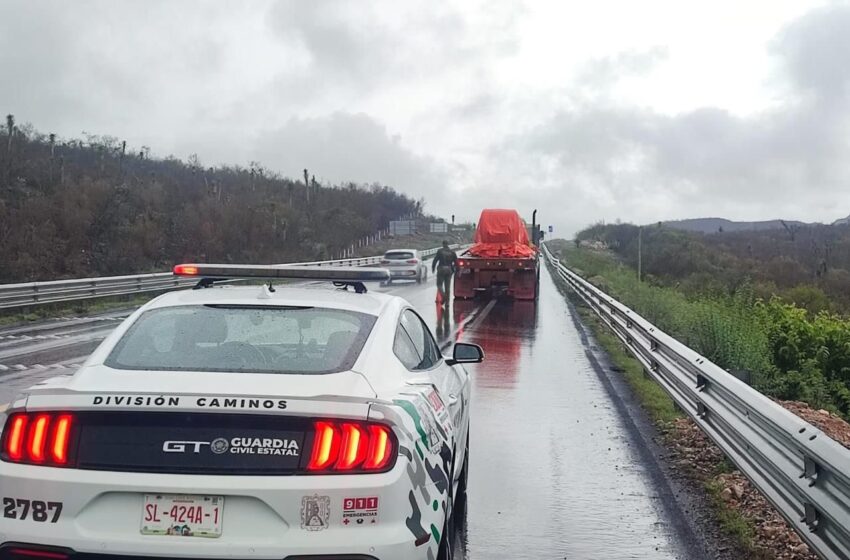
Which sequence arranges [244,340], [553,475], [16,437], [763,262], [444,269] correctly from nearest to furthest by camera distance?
[16,437] → [244,340] → [553,475] → [444,269] → [763,262]

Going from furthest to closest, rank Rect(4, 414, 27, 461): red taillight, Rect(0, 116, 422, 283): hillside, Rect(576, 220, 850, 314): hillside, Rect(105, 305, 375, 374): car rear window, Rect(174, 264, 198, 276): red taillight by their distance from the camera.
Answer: Rect(0, 116, 422, 283): hillside
Rect(576, 220, 850, 314): hillside
Rect(174, 264, 198, 276): red taillight
Rect(105, 305, 375, 374): car rear window
Rect(4, 414, 27, 461): red taillight

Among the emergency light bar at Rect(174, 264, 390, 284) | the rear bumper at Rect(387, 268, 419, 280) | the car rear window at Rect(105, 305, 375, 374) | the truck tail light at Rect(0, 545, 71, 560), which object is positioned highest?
the emergency light bar at Rect(174, 264, 390, 284)

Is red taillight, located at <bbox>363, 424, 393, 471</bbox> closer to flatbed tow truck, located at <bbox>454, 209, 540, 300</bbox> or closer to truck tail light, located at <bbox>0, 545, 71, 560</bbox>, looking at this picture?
Answer: truck tail light, located at <bbox>0, 545, 71, 560</bbox>

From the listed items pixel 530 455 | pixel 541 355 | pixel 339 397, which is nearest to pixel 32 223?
pixel 541 355

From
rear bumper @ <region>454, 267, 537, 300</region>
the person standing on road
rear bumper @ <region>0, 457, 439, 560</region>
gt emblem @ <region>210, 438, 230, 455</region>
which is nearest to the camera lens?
rear bumper @ <region>0, 457, 439, 560</region>

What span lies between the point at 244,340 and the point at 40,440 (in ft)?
4.35

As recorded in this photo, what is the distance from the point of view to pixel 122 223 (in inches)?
2422

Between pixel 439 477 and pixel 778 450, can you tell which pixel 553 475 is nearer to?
pixel 778 450

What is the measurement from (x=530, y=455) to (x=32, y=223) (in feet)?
176

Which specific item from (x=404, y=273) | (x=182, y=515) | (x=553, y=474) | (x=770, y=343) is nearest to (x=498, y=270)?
(x=404, y=273)

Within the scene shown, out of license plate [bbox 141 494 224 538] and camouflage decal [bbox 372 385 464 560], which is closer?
license plate [bbox 141 494 224 538]

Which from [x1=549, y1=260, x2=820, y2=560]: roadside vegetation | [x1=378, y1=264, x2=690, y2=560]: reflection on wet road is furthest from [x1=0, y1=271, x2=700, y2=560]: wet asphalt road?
[x1=549, y1=260, x2=820, y2=560]: roadside vegetation

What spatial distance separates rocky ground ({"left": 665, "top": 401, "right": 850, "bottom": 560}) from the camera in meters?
5.85

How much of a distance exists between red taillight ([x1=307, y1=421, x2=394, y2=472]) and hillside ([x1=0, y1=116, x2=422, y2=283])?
44.8 m
